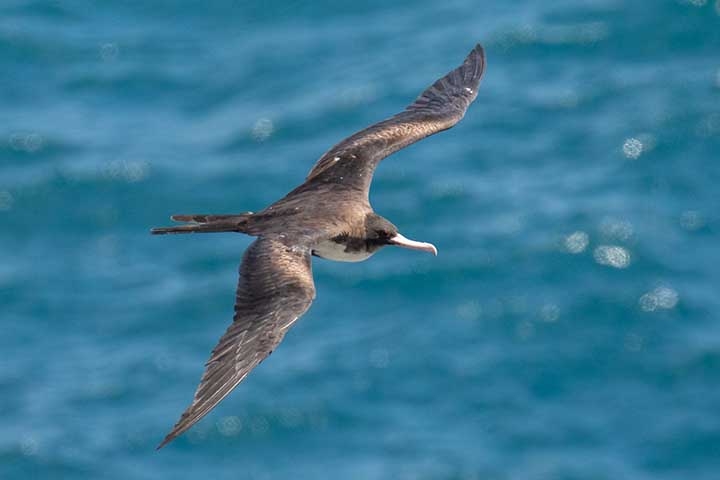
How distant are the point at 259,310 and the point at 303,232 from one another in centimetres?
123

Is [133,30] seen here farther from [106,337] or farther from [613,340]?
[613,340]

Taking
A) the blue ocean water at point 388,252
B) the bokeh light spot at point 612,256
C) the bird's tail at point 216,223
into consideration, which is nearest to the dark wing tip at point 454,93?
the bird's tail at point 216,223

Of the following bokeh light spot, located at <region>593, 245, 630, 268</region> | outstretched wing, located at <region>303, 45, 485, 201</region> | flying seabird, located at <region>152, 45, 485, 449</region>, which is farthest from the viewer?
bokeh light spot, located at <region>593, 245, 630, 268</region>

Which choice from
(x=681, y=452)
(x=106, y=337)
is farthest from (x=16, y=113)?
(x=681, y=452)

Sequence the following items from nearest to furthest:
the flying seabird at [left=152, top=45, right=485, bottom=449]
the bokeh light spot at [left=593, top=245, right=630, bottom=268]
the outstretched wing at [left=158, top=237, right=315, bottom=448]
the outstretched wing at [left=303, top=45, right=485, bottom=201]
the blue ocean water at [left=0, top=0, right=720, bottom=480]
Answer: the outstretched wing at [left=158, top=237, right=315, bottom=448]
the flying seabird at [left=152, top=45, right=485, bottom=449]
the outstretched wing at [left=303, top=45, right=485, bottom=201]
the blue ocean water at [left=0, top=0, right=720, bottom=480]
the bokeh light spot at [left=593, top=245, right=630, bottom=268]

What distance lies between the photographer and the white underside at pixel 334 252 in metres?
14.6

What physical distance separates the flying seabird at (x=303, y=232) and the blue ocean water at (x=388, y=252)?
9.45 metres

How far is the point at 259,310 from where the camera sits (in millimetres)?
13195

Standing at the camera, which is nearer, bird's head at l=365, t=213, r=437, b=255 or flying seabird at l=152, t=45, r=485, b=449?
flying seabird at l=152, t=45, r=485, b=449

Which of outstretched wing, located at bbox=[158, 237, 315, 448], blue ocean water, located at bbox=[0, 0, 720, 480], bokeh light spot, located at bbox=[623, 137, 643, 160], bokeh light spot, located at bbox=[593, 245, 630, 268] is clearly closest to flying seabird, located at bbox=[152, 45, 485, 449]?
outstretched wing, located at bbox=[158, 237, 315, 448]

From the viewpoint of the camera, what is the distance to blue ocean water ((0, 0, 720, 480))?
25703mm

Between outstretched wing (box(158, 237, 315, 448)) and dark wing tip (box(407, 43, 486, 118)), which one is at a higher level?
dark wing tip (box(407, 43, 486, 118))

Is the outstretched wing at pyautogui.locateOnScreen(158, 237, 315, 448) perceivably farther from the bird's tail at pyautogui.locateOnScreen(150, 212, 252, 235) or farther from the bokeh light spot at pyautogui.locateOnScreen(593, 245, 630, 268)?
the bokeh light spot at pyautogui.locateOnScreen(593, 245, 630, 268)

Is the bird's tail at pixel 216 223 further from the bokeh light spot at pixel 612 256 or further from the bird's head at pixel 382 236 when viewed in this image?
the bokeh light spot at pixel 612 256
